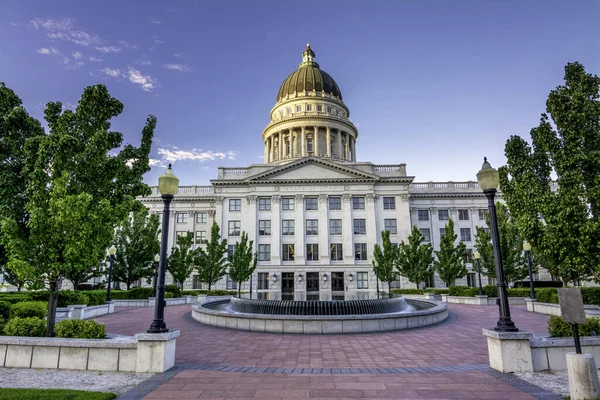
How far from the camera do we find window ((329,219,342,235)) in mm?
48000

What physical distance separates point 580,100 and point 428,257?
1004 inches

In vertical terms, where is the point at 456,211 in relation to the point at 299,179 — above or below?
below

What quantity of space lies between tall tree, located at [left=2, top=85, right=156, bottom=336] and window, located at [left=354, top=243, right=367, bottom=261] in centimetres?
3768

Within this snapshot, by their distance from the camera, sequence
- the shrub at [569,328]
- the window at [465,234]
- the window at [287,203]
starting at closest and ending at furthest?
the shrub at [569,328] → the window at [287,203] → the window at [465,234]

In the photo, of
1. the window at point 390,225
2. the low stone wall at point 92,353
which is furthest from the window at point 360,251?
the low stone wall at point 92,353

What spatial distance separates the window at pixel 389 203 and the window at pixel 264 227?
17.3 m

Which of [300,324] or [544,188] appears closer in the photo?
[544,188]

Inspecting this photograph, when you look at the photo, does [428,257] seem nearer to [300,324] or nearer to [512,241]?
[512,241]

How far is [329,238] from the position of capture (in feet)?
156

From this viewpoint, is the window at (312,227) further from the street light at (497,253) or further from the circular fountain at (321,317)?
the street light at (497,253)

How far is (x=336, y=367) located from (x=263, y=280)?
38.1 meters

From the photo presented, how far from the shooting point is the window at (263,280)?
45531 millimetres

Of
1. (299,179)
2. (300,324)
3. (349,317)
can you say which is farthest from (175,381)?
(299,179)

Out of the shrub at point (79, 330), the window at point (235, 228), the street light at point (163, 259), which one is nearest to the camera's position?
the street light at point (163, 259)
